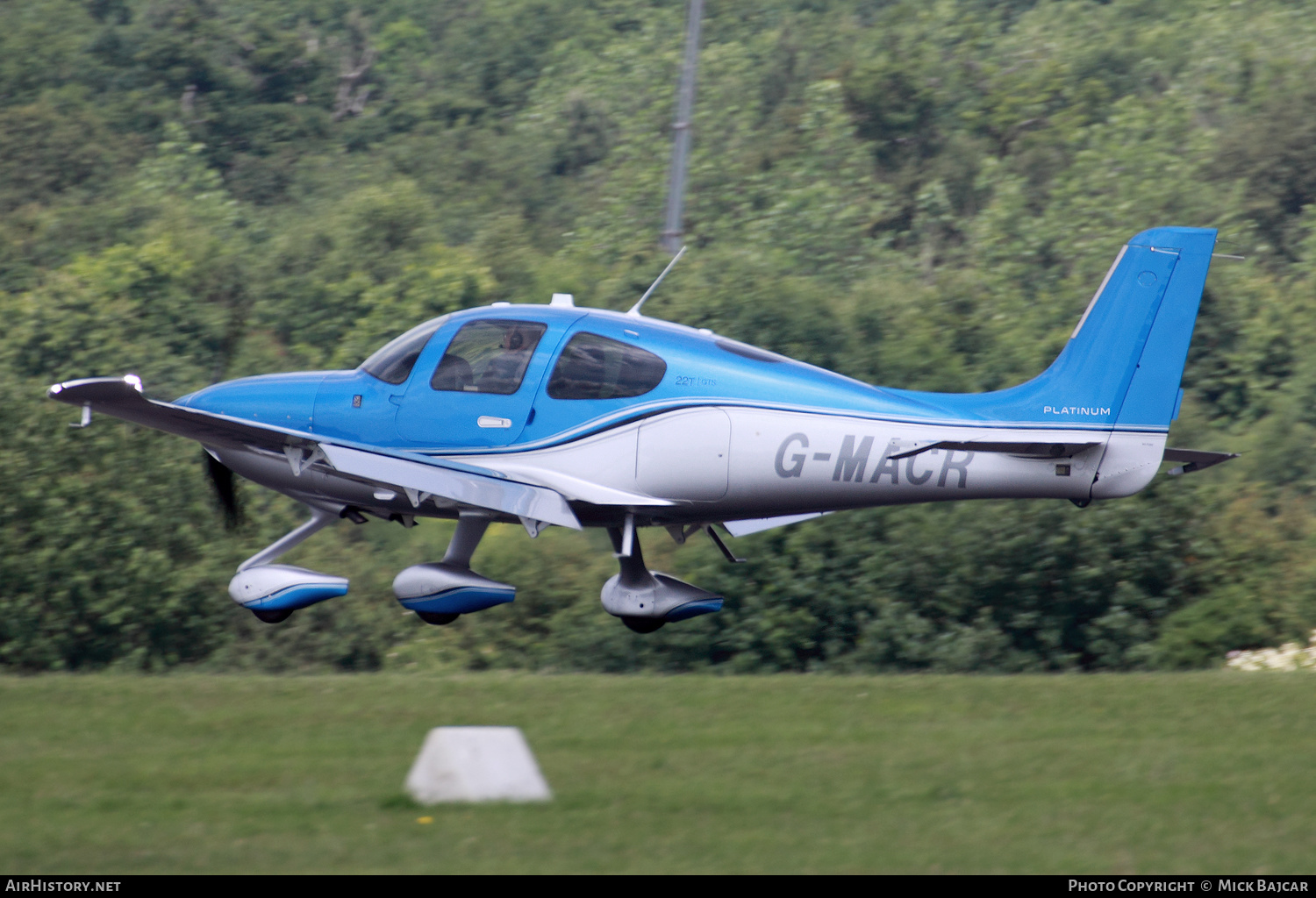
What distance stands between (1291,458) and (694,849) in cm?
1993

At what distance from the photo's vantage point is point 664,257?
31.1 metres

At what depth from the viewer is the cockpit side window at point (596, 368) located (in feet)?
39.0

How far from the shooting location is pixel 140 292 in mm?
31016

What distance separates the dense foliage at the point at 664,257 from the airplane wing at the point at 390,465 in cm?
837

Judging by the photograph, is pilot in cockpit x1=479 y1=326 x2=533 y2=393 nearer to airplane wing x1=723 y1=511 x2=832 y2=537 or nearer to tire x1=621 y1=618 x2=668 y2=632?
airplane wing x1=723 y1=511 x2=832 y2=537


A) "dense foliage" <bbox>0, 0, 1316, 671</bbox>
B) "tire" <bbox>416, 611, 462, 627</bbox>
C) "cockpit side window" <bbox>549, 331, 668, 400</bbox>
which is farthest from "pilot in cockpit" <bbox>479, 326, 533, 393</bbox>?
"dense foliage" <bbox>0, 0, 1316, 671</bbox>

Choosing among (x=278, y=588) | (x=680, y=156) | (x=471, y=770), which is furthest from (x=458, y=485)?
(x=680, y=156)

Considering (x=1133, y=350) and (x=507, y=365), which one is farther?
(x=507, y=365)

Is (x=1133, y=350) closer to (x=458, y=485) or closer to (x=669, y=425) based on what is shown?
(x=669, y=425)

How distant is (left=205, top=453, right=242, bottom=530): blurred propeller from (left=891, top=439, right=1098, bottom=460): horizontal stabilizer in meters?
6.29

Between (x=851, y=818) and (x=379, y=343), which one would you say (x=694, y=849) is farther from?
(x=379, y=343)

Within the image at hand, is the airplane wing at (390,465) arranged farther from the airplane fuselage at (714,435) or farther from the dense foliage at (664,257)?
the dense foliage at (664,257)

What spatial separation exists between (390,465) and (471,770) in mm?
4643

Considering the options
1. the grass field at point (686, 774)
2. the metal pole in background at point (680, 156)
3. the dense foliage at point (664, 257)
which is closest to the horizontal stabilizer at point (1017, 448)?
the grass field at point (686, 774)
